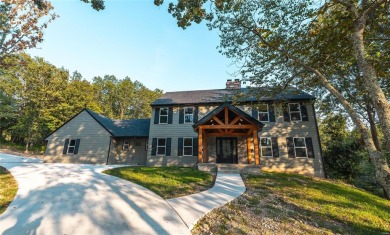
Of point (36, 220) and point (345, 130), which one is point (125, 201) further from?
point (345, 130)

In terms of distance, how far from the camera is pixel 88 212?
15.8 feet

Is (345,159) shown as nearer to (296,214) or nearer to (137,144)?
(296,214)

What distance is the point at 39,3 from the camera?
697cm

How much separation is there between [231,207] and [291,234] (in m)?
1.83

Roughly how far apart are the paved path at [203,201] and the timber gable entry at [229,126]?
415 cm

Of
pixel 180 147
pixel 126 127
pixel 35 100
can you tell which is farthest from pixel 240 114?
pixel 35 100

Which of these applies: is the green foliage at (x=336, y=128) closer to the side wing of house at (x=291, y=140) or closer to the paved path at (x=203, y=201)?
the side wing of house at (x=291, y=140)

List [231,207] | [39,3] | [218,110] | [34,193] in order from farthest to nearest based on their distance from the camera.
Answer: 1. [218,110]
2. [39,3]
3. [34,193]
4. [231,207]

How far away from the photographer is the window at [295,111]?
14156 mm

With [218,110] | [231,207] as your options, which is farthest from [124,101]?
[231,207]

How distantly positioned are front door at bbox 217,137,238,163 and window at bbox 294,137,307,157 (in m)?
4.40

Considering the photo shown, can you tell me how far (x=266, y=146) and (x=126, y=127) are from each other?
44.4ft

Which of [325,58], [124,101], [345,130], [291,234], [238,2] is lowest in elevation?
[291,234]

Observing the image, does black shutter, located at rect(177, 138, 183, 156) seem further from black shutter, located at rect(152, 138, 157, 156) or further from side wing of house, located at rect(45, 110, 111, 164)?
side wing of house, located at rect(45, 110, 111, 164)
